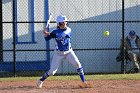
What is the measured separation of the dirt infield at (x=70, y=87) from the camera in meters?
11.1

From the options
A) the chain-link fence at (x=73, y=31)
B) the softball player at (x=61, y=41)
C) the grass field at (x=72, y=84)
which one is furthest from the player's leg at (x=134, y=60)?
the softball player at (x=61, y=41)

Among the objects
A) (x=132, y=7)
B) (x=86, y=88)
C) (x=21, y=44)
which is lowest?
(x=86, y=88)

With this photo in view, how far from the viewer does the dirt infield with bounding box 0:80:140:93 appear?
36.6ft

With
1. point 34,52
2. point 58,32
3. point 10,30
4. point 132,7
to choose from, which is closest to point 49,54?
point 34,52

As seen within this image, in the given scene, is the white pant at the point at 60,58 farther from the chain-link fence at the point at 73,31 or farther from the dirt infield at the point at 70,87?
the chain-link fence at the point at 73,31

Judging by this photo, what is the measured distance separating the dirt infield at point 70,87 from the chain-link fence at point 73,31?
9.34ft

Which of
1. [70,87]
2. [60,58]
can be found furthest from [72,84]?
[60,58]

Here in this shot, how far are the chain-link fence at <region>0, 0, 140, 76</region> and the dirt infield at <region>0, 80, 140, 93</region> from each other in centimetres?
285

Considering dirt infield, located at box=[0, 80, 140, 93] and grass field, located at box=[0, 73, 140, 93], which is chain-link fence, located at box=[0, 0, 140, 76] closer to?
grass field, located at box=[0, 73, 140, 93]

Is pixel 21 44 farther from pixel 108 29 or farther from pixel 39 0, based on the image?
pixel 108 29

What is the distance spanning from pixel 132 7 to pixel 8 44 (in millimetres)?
4471

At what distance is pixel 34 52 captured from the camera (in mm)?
15648

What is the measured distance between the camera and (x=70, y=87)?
1167cm

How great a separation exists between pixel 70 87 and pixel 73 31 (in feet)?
14.2
